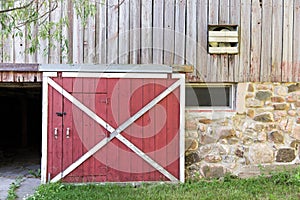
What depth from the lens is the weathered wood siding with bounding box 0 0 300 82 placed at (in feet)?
17.5

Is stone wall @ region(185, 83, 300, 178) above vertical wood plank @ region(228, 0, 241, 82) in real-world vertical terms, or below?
below

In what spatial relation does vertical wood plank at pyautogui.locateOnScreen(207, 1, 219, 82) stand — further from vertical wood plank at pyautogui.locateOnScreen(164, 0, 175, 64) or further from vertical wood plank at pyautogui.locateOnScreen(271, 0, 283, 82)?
vertical wood plank at pyautogui.locateOnScreen(271, 0, 283, 82)

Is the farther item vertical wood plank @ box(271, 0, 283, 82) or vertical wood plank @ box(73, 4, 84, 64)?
vertical wood plank @ box(271, 0, 283, 82)

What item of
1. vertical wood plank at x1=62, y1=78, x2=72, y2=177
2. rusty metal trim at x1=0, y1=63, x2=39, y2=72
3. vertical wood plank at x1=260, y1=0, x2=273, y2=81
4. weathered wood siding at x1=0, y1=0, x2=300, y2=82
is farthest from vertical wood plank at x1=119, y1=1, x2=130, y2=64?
vertical wood plank at x1=260, y1=0, x2=273, y2=81

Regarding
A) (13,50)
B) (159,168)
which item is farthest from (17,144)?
(159,168)

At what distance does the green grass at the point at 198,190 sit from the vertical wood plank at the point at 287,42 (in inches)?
60.7

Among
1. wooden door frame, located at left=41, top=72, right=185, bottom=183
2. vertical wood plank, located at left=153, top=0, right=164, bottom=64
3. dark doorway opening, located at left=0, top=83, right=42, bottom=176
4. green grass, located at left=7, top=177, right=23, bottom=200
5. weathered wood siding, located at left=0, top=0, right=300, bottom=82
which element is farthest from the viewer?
dark doorway opening, located at left=0, top=83, right=42, bottom=176

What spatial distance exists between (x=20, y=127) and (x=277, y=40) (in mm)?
8313

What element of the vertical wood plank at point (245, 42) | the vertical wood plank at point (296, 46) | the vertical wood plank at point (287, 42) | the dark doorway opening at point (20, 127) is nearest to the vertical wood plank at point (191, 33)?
the vertical wood plank at point (245, 42)

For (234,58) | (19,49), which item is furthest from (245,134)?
(19,49)

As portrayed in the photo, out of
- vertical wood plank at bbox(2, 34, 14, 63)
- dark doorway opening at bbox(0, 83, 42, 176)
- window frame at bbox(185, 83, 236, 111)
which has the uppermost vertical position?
vertical wood plank at bbox(2, 34, 14, 63)

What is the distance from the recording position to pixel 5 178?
225 inches

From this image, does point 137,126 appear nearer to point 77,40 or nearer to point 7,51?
point 77,40

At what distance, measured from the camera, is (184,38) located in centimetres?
547
